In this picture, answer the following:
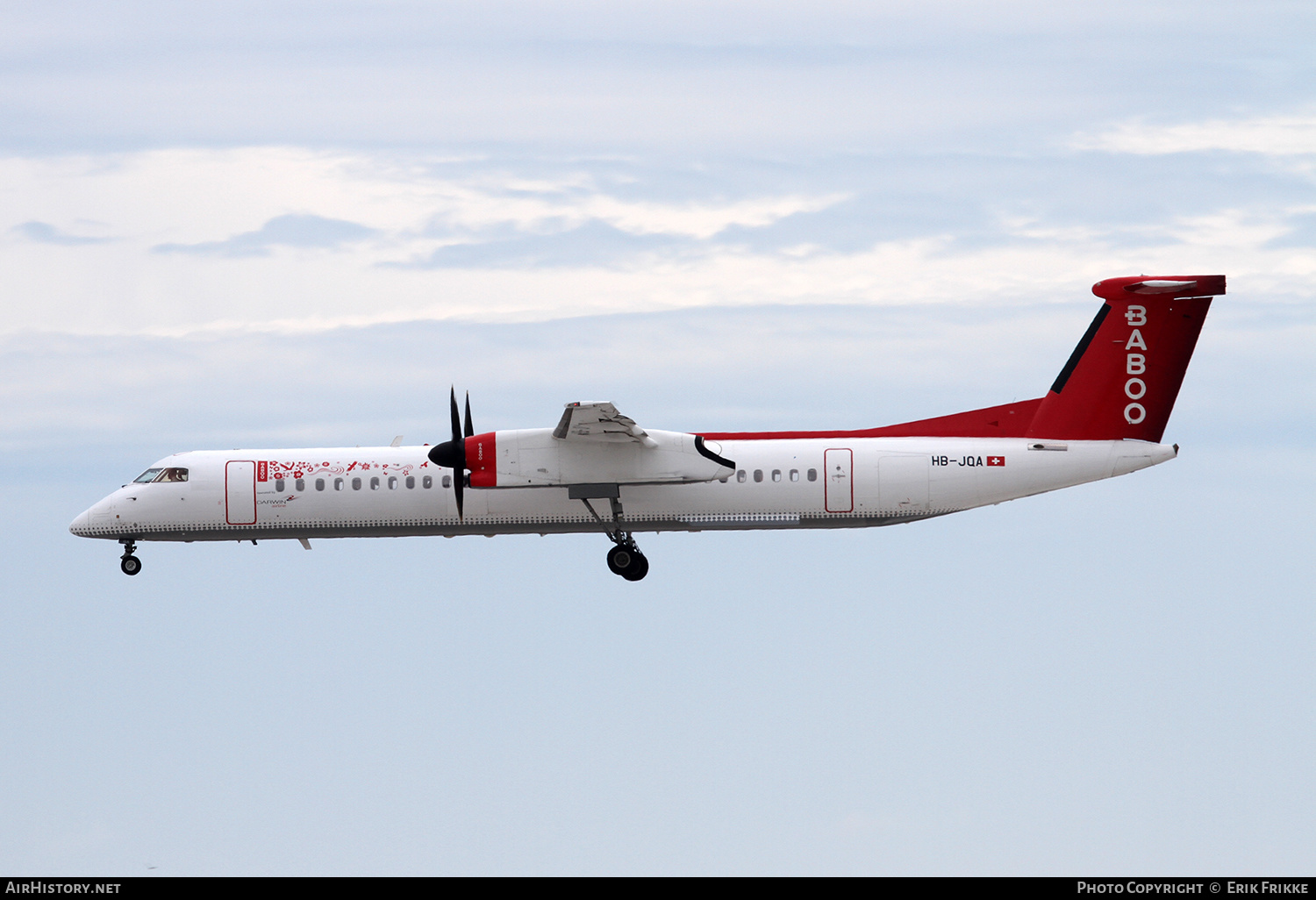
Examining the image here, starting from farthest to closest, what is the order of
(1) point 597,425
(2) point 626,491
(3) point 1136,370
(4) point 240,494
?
(4) point 240,494 < (2) point 626,491 < (3) point 1136,370 < (1) point 597,425

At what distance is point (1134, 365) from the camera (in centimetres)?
3092

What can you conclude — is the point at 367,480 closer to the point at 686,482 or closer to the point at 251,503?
the point at 251,503

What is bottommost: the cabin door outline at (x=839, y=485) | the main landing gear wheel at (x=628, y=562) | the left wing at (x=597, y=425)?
the main landing gear wheel at (x=628, y=562)

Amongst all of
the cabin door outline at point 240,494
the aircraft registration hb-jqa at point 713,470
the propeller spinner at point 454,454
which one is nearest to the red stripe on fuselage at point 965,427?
the aircraft registration hb-jqa at point 713,470

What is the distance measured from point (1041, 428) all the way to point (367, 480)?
46.4 ft

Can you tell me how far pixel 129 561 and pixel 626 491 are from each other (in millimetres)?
10960

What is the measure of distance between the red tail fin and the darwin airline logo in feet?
0.06

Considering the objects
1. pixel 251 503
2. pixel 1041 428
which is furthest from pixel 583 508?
pixel 1041 428

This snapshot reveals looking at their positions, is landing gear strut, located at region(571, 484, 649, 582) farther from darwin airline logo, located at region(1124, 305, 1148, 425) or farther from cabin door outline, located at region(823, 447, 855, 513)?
darwin airline logo, located at region(1124, 305, 1148, 425)

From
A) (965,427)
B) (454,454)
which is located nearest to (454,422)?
(454,454)

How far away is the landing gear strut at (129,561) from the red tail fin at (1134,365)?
19.4 m

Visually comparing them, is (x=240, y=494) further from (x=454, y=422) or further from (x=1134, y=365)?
(x=1134, y=365)

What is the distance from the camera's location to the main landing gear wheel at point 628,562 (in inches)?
1247

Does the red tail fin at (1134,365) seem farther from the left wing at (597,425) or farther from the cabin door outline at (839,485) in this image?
the left wing at (597,425)
